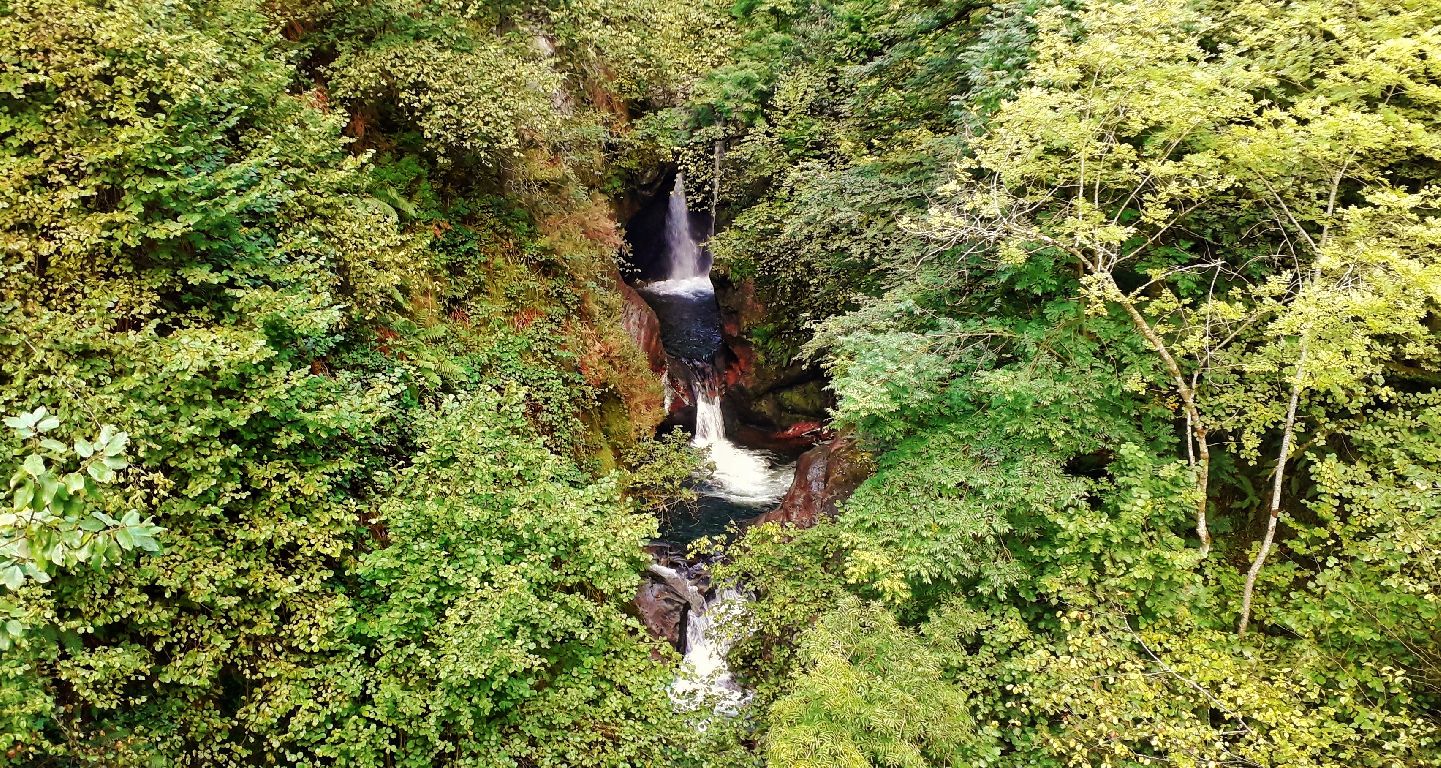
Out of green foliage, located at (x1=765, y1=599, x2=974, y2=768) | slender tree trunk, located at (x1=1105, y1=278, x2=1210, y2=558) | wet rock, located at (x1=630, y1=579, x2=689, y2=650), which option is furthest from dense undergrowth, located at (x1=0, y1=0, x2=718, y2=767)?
slender tree trunk, located at (x1=1105, y1=278, x2=1210, y2=558)

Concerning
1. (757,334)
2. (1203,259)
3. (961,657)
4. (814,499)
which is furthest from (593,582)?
(757,334)

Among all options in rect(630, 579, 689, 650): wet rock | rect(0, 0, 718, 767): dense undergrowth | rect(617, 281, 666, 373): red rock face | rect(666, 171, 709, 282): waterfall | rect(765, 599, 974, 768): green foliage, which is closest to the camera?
rect(0, 0, 718, 767): dense undergrowth

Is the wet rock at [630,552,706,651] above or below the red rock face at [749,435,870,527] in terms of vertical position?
below

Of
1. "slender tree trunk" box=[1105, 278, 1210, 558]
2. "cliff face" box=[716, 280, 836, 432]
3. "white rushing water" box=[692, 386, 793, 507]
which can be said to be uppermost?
"slender tree trunk" box=[1105, 278, 1210, 558]

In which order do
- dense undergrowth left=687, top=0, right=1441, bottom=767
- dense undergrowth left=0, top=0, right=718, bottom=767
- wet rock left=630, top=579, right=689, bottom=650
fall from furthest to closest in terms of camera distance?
1. wet rock left=630, top=579, right=689, bottom=650
2. dense undergrowth left=687, top=0, right=1441, bottom=767
3. dense undergrowth left=0, top=0, right=718, bottom=767

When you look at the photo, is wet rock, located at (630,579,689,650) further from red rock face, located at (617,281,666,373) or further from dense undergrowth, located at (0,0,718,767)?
red rock face, located at (617,281,666,373)

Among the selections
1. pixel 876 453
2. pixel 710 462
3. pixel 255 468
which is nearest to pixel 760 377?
pixel 710 462

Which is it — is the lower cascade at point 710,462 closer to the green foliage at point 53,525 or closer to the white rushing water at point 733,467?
the white rushing water at point 733,467
